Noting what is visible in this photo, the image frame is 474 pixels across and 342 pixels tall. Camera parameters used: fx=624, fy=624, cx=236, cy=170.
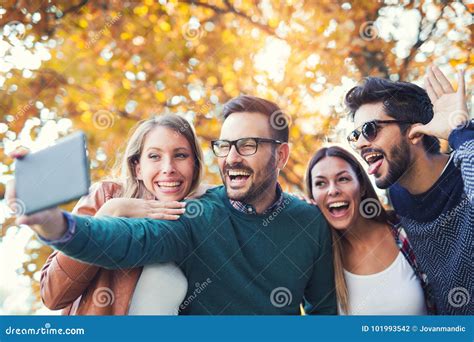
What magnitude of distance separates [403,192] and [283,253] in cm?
65

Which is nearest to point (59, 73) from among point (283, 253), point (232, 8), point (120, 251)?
point (232, 8)

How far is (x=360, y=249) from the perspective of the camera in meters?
2.89

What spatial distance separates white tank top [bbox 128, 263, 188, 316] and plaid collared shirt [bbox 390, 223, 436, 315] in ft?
3.43

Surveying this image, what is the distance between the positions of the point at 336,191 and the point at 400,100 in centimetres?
58

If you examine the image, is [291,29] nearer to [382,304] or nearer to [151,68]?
[151,68]

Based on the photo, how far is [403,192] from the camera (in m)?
2.94

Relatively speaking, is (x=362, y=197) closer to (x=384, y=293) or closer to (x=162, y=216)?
(x=384, y=293)

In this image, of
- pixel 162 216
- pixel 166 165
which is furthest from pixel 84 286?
pixel 166 165

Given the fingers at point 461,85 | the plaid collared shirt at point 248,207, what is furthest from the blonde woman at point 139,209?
the fingers at point 461,85

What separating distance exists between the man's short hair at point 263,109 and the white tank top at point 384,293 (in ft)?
2.42

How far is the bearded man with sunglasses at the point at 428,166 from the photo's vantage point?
2.83 metres

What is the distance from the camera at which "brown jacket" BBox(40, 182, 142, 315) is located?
8.30 feet

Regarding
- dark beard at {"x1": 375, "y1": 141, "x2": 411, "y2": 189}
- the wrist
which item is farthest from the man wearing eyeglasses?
the wrist

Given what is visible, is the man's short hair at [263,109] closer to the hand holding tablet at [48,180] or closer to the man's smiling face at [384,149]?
the man's smiling face at [384,149]
